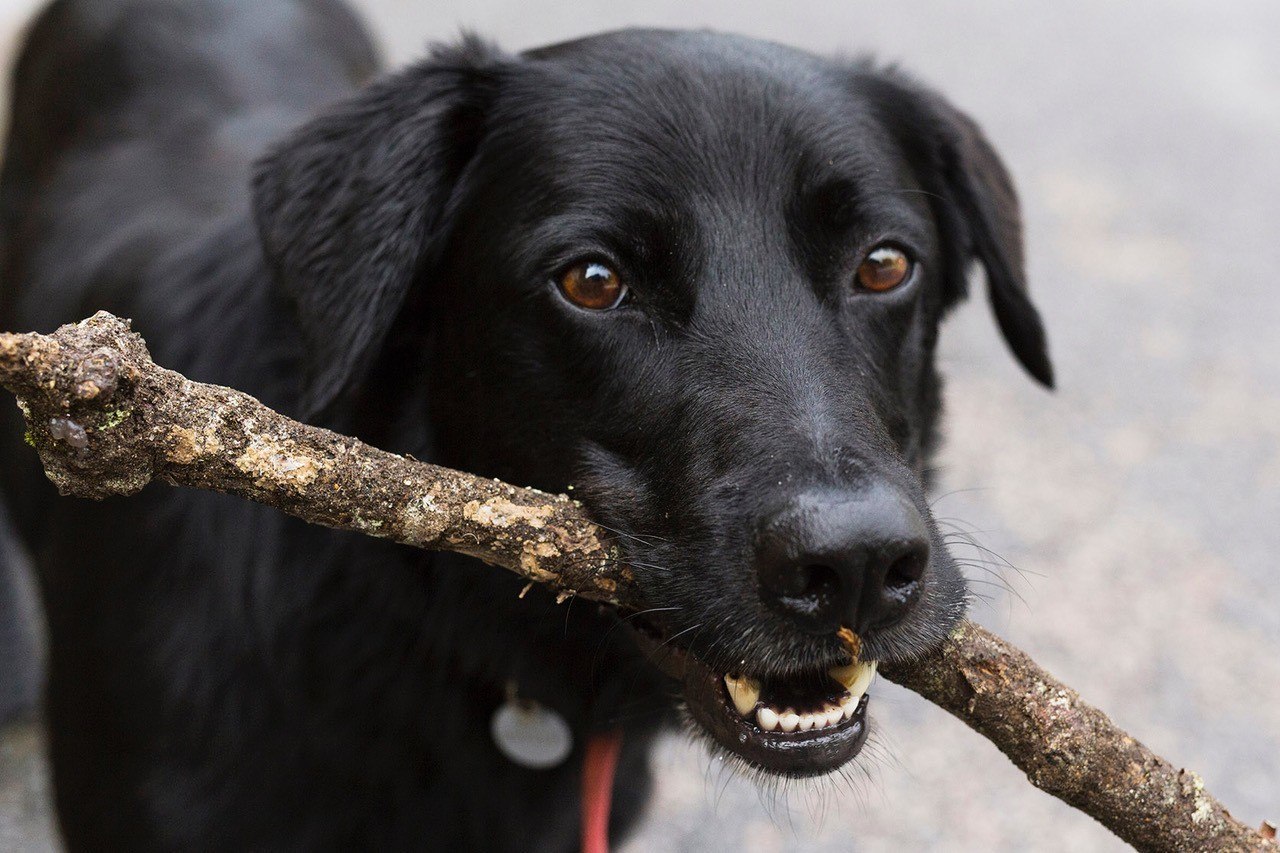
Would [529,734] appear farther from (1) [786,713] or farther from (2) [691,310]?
(2) [691,310]

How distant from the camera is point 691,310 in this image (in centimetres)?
202

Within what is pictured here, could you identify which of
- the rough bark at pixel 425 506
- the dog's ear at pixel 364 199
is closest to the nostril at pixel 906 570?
the rough bark at pixel 425 506

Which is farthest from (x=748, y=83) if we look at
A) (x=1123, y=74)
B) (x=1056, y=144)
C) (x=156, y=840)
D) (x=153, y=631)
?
(x=1123, y=74)

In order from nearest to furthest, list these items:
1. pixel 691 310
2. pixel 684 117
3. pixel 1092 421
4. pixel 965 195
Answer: pixel 691 310 < pixel 684 117 < pixel 965 195 < pixel 1092 421

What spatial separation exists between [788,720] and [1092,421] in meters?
3.70

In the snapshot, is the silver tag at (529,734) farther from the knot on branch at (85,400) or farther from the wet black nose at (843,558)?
the knot on branch at (85,400)

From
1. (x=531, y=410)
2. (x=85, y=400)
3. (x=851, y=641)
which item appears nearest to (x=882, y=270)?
(x=531, y=410)

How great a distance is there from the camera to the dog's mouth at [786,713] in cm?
174

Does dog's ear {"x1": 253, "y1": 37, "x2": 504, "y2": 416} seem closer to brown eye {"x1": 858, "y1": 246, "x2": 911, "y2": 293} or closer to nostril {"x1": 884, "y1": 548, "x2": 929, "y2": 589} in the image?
brown eye {"x1": 858, "y1": 246, "x2": 911, "y2": 293}

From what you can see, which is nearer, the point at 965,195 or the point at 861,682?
the point at 861,682

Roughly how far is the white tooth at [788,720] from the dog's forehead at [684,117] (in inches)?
32.0

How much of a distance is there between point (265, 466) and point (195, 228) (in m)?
1.54

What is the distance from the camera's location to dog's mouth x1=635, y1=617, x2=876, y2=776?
5.71 feet

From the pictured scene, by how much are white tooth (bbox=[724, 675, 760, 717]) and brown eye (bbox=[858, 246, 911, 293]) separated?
0.71 meters
